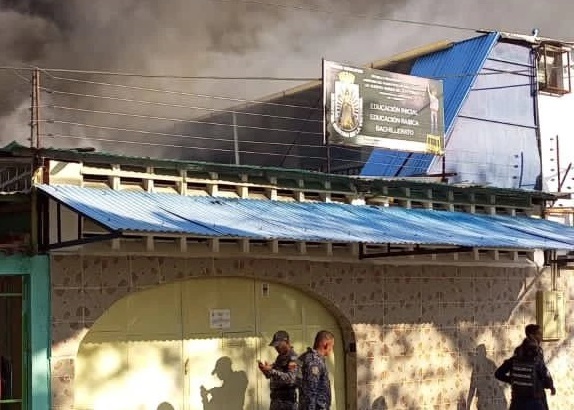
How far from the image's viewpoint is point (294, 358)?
27.7ft

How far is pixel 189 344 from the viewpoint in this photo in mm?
9781

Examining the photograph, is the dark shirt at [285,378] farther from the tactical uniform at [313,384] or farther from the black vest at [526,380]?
the black vest at [526,380]

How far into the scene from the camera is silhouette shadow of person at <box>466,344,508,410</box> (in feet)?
40.7

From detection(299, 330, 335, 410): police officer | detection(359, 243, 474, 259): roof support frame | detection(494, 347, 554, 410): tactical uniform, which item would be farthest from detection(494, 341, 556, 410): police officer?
detection(299, 330, 335, 410): police officer

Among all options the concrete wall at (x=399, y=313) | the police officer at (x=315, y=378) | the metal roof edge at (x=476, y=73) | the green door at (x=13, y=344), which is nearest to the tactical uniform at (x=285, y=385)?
the police officer at (x=315, y=378)

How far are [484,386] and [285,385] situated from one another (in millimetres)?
5025

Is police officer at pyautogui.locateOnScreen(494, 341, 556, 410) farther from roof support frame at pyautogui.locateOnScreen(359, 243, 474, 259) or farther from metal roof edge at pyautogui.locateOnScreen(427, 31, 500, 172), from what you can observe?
metal roof edge at pyautogui.locateOnScreen(427, 31, 500, 172)

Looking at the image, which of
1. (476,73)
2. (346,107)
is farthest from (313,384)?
(476,73)

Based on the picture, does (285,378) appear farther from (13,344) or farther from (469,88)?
(469,88)

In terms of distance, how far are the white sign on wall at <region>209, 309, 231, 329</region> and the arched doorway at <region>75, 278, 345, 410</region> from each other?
0.01m

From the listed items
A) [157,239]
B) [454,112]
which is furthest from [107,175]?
[454,112]

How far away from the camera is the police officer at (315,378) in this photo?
26.6 feet

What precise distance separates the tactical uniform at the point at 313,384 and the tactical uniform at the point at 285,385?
20 centimetres

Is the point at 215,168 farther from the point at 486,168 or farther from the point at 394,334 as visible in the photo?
the point at 486,168
